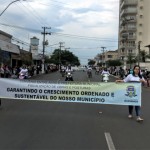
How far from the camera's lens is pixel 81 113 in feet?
46.8

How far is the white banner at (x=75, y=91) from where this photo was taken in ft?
43.8

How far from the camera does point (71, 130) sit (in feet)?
34.3

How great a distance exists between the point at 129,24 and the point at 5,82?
136570 millimetres

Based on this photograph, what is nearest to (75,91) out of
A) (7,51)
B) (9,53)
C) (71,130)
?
(71,130)

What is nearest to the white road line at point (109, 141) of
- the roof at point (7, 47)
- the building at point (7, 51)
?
the building at point (7, 51)

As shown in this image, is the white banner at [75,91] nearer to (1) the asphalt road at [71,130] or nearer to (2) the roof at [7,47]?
(1) the asphalt road at [71,130]

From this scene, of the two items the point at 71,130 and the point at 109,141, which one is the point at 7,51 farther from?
the point at 109,141

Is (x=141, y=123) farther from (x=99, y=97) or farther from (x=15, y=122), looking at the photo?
(x=15, y=122)

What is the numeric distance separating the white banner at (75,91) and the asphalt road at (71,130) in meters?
0.55

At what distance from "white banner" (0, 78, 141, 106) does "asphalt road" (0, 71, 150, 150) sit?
0.55 m

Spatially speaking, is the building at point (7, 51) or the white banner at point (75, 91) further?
the building at point (7, 51)

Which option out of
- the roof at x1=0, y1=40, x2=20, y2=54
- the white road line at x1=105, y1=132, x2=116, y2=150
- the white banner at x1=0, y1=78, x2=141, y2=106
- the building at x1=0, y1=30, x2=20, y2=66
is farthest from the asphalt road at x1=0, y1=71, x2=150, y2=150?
the roof at x1=0, y1=40, x2=20, y2=54

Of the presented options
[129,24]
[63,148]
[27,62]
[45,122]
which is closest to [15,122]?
[45,122]

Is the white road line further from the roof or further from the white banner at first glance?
the roof
